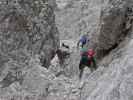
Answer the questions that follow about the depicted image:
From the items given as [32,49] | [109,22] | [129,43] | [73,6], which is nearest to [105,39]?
[109,22]

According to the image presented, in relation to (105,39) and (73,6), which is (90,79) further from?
(73,6)

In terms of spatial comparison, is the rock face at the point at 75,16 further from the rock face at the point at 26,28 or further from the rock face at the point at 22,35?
the rock face at the point at 22,35

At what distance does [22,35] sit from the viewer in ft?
71.8

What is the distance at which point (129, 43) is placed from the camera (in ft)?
49.3

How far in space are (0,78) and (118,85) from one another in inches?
350

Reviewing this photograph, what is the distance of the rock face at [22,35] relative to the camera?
20156mm

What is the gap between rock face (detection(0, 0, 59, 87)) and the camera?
2016 centimetres

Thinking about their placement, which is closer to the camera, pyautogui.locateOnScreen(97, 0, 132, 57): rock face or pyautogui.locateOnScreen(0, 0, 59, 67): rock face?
pyautogui.locateOnScreen(97, 0, 132, 57): rock face

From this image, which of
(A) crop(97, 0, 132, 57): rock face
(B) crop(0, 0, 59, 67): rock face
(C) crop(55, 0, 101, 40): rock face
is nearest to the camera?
(A) crop(97, 0, 132, 57): rock face

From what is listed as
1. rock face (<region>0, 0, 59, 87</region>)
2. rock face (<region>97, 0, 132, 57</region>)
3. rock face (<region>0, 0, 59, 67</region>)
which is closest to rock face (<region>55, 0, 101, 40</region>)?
rock face (<region>0, 0, 59, 67</region>)

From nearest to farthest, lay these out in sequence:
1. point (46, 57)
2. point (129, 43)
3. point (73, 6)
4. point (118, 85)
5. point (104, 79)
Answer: point (118, 85), point (104, 79), point (129, 43), point (46, 57), point (73, 6)

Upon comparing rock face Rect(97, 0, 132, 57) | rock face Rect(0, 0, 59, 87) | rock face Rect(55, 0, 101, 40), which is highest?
rock face Rect(97, 0, 132, 57)

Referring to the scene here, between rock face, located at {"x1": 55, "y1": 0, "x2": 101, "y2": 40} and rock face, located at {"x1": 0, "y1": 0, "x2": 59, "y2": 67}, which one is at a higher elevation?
rock face, located at {"x1": 0, "y1": 0, "x2": 59, "y2": 67}

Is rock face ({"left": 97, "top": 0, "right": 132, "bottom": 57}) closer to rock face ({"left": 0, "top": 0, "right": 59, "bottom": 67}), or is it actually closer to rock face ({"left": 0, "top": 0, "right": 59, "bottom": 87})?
rock face ({"left": 0, "top": 0, "right": 59, "bottom": 87})
